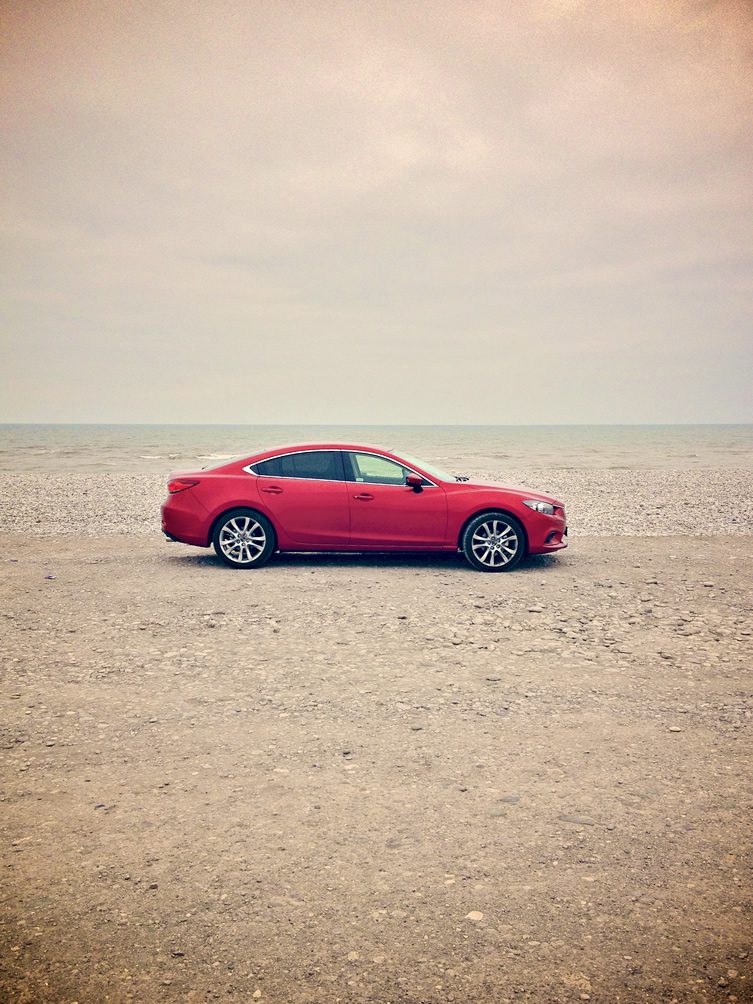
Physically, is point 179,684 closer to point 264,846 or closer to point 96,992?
point 264,846

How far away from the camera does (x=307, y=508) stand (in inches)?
396

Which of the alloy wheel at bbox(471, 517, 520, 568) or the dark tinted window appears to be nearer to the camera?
the alloy wheel at bbox(471, 517, 520, 568)

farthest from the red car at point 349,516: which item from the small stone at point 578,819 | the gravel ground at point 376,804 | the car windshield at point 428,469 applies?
the small stone at point 578,819

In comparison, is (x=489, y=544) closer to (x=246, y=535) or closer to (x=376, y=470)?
(x=376, y=470)

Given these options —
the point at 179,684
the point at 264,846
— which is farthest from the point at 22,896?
the point at 179,684

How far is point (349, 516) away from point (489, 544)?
1.77 meters

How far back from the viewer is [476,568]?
10.1 metres

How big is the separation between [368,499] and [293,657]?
12.9 ft

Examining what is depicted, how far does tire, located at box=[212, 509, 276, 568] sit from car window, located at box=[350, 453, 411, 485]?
131cm

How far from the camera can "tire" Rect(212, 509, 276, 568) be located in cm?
1010

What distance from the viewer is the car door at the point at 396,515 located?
396 inches

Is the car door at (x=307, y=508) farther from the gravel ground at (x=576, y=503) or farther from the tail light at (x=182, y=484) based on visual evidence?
the gravel ground at (x=576, y=503)

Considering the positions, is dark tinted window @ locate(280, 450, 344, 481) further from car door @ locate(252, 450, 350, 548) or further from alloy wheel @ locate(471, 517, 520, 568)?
alloy wheel @ locate(471, 517, 520, 568)

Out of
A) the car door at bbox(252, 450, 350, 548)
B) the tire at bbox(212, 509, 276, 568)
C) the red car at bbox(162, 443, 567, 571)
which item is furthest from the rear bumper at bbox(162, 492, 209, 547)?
the car door at bbox(252, 450, 350, 548)
